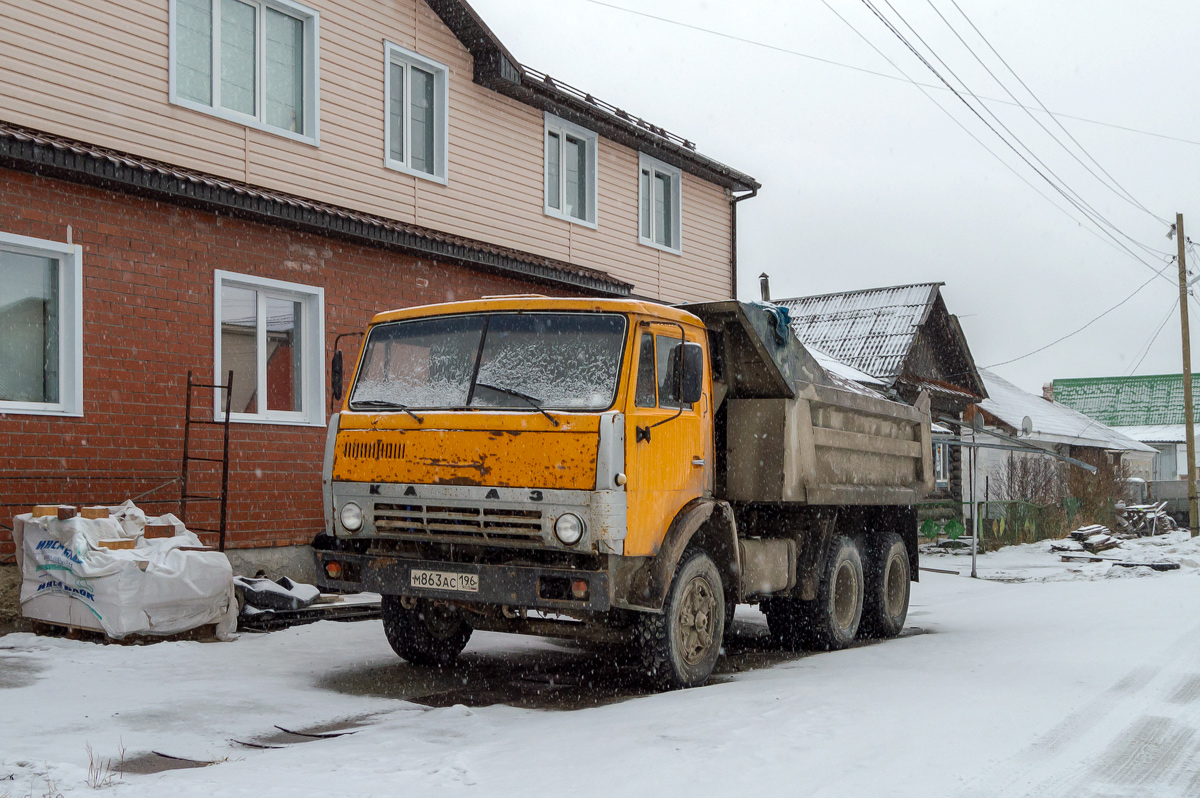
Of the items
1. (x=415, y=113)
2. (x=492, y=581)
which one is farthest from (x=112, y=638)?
(x=415, y=113)

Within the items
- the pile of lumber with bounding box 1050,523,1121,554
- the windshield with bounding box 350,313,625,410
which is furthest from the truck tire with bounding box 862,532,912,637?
the pile of lumber with bounding box 1050,523,1121,554

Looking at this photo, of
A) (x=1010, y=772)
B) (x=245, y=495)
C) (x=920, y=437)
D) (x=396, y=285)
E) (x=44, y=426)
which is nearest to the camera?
(x=1010, y=772)

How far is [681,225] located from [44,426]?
11.6m

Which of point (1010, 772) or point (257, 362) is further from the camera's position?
point (257, 362)

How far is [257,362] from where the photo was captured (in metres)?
11.3

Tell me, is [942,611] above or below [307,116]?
below

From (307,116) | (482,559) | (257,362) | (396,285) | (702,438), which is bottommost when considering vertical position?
(482,559)

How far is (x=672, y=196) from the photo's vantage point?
1847 centimetres

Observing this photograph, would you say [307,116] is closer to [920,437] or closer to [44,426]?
[44,426]

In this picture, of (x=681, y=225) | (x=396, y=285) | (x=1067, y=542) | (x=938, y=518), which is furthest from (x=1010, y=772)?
(x=938, y=518)

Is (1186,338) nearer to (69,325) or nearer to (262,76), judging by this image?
(262,76)

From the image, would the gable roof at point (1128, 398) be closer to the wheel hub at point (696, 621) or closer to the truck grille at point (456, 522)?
the wheel hub at point (696, 621)

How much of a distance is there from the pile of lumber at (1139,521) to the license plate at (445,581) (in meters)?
27.6

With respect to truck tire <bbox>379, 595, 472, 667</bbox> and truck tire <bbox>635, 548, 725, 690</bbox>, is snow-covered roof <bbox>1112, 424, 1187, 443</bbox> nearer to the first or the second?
truck tire <bbox>635, 548, 725, 690</bbox>
